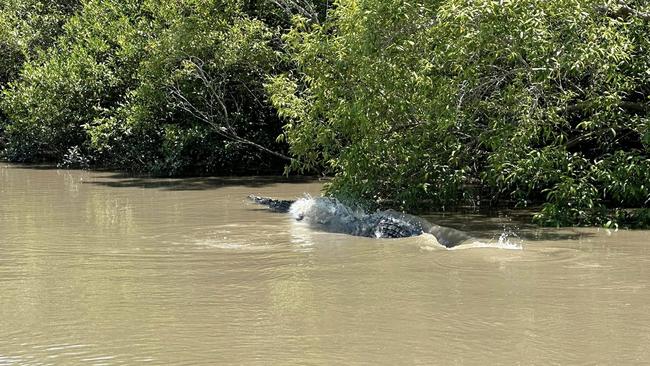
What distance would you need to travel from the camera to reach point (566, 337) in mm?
6336

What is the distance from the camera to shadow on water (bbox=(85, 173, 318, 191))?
19.7m

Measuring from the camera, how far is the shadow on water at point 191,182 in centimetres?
1973

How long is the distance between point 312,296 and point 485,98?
596 centimetres

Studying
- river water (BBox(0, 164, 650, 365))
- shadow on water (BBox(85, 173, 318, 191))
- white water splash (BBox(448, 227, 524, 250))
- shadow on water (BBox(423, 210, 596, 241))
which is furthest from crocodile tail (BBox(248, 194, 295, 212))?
white water splash (BBox(448, 227, 524, 250))

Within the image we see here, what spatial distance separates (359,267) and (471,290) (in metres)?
1.62

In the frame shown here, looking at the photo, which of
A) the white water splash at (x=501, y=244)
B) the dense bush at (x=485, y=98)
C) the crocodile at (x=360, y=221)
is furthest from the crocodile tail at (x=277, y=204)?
the white water splash at (x=501, y=244)

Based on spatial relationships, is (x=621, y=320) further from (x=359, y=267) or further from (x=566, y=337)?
(x=359, y=267)

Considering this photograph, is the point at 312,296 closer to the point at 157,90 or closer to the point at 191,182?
the point at 191,182

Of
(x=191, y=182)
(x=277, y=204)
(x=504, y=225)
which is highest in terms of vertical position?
(x=191, y=182)

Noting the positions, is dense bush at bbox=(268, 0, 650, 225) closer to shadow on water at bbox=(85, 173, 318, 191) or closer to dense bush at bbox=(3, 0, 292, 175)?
shadow on water at bbox=(85, 173, 318, 191)

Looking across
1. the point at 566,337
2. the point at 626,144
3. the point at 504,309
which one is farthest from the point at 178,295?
the point at 626,144

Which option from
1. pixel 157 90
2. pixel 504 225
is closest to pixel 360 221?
pixel 504 225

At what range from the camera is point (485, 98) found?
1283cm

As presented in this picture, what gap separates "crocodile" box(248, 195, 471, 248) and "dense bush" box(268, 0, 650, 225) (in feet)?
1.58
